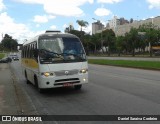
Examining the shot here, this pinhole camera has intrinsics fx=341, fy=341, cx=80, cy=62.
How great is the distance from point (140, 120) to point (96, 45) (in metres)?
132

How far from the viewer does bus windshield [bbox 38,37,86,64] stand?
13.6 metres

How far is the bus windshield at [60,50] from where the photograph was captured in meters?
13.6

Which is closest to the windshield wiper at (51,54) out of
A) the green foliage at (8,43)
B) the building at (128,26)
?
the building at (128,26)

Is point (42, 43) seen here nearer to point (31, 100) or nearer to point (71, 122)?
point (31, 100)

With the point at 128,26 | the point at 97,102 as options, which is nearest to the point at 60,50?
the point at 97,102

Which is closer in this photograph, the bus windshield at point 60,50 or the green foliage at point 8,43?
the bus windshield at point 60,50

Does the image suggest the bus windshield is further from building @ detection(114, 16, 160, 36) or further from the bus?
building @ detection(114, 16, 160, 36)

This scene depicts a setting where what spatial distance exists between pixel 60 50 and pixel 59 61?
1.88ft

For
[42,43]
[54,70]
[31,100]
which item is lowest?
[31,100]

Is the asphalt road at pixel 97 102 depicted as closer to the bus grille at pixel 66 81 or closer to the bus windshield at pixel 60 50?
the bus grille at pixel 66 81

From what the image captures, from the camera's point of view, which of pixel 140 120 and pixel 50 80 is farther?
pixel 50 80

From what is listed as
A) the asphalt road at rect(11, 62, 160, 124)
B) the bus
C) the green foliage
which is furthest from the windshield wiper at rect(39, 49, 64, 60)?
the green foliage

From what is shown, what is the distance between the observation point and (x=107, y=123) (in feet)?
26.9

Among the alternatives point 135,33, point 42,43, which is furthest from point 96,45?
point 42,43
